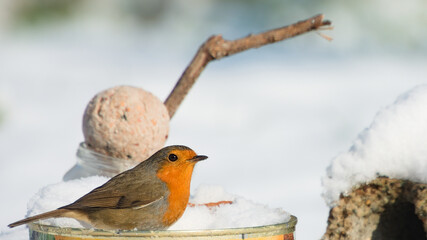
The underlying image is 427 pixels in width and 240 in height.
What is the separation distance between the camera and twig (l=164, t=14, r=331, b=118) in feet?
8.23

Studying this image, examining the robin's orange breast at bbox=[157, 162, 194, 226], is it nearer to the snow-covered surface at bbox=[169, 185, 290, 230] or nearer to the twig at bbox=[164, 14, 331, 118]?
the snow-covered surface at bbox=[169, 185, 290, 230]

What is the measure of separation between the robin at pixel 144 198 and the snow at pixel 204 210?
50 millimetres

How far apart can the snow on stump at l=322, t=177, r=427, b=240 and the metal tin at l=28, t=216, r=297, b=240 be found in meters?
0.35

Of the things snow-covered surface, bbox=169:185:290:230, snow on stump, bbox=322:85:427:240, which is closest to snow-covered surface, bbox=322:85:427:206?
snow on stump, bbox=322:85:427:240

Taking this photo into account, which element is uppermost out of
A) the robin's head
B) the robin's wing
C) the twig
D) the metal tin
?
the twig

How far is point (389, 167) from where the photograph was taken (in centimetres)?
171

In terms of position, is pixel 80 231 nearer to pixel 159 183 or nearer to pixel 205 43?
pixel 159 183

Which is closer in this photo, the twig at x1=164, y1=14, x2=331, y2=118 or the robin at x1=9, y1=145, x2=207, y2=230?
the robin at x1=9, y1=145, x2=207, y2=230

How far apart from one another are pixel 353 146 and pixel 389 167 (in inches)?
4.9

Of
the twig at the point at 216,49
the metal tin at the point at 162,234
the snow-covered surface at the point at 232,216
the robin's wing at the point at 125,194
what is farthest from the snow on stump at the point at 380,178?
the twig at the point at 216,49

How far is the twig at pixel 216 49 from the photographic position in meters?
2.51

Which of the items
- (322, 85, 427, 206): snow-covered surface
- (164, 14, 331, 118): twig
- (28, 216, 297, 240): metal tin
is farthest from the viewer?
(164, 14, 331, 118): twig

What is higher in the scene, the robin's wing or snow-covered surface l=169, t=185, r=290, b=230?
the robin's wing

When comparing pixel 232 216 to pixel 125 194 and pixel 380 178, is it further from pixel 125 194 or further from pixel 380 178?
pixel 380 178
